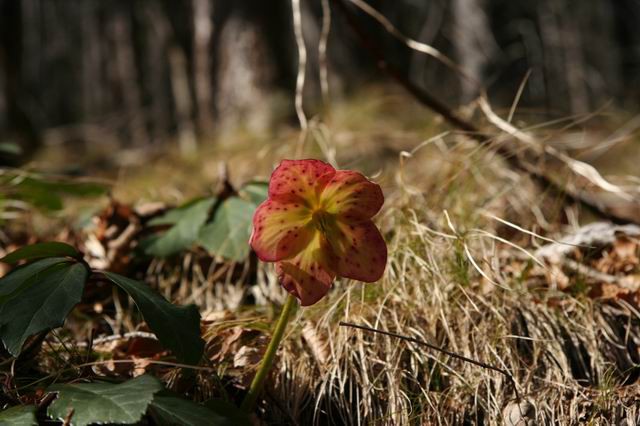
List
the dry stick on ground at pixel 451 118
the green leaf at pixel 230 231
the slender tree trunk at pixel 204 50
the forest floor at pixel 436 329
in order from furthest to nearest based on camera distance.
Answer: the slender tree trunk at pixel 204 50, the dry stick on ground at pixel 451 118, the green leaf at pixel 230 231, the forest floor at pixel 436 329

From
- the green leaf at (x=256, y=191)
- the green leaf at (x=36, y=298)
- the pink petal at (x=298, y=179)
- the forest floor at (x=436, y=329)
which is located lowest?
the forest floor at (x=436, y=329)

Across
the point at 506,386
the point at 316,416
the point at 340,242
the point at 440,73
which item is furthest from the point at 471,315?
the point at 440,73

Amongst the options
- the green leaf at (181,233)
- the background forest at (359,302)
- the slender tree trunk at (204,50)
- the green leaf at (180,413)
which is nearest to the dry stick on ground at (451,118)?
the background forest at (359,302)

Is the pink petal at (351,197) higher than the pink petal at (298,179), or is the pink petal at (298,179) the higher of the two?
the pink petal at (298,179)

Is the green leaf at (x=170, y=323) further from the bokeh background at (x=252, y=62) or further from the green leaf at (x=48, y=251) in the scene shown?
the bokeh background at (x=252, y=62)

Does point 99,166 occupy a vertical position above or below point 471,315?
below

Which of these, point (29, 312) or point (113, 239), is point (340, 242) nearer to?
point (29, 312)

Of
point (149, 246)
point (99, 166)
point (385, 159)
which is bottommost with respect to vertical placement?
point (99, 166)

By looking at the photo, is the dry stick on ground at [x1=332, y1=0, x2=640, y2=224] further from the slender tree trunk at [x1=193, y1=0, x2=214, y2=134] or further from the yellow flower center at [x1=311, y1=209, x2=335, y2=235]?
the slender tree trunk at [x1=193, y1=0, x2=214, y2=134]
